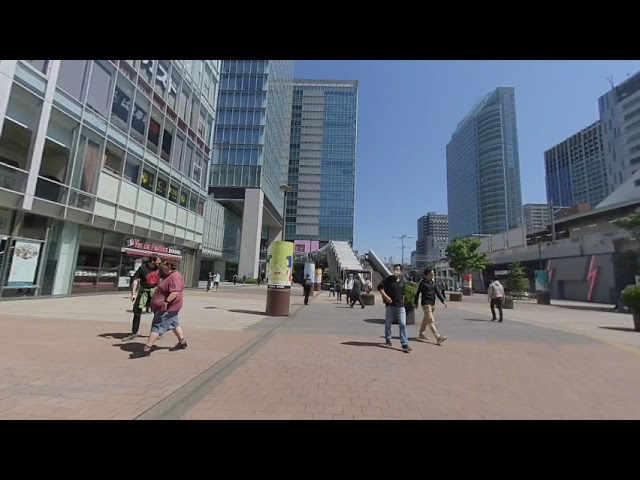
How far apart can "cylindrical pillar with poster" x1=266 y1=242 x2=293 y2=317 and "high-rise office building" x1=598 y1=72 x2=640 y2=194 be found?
3590 inches

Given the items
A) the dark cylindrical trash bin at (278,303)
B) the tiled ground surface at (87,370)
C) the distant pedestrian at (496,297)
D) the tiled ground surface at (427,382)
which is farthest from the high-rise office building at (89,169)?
the distant pedestrian at (496,297)

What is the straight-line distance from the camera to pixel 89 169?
18188 mm

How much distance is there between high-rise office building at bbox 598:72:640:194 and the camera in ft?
249

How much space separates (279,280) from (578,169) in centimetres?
11432

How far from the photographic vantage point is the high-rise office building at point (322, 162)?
413ft

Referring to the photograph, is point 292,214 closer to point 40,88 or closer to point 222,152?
point 222,152

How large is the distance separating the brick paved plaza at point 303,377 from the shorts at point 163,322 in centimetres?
45

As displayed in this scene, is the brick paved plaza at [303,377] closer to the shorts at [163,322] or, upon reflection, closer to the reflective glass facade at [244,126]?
the shorts at [163,322]

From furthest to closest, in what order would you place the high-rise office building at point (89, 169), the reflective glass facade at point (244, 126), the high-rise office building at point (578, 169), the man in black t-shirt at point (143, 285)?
the high-rise office building at point (578, 169) → the reflective glass facade at point (244, 126) → the high-rise office building at point (89, 169) → the man in black t-shirt at point (143, 285)

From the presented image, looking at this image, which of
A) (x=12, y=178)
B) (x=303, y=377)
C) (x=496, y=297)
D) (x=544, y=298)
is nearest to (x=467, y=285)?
(x=544, y=298)

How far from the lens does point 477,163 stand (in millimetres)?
103875

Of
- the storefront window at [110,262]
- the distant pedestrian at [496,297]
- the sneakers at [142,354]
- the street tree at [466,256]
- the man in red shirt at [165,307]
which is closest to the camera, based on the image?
the sneakers at [142,354]
